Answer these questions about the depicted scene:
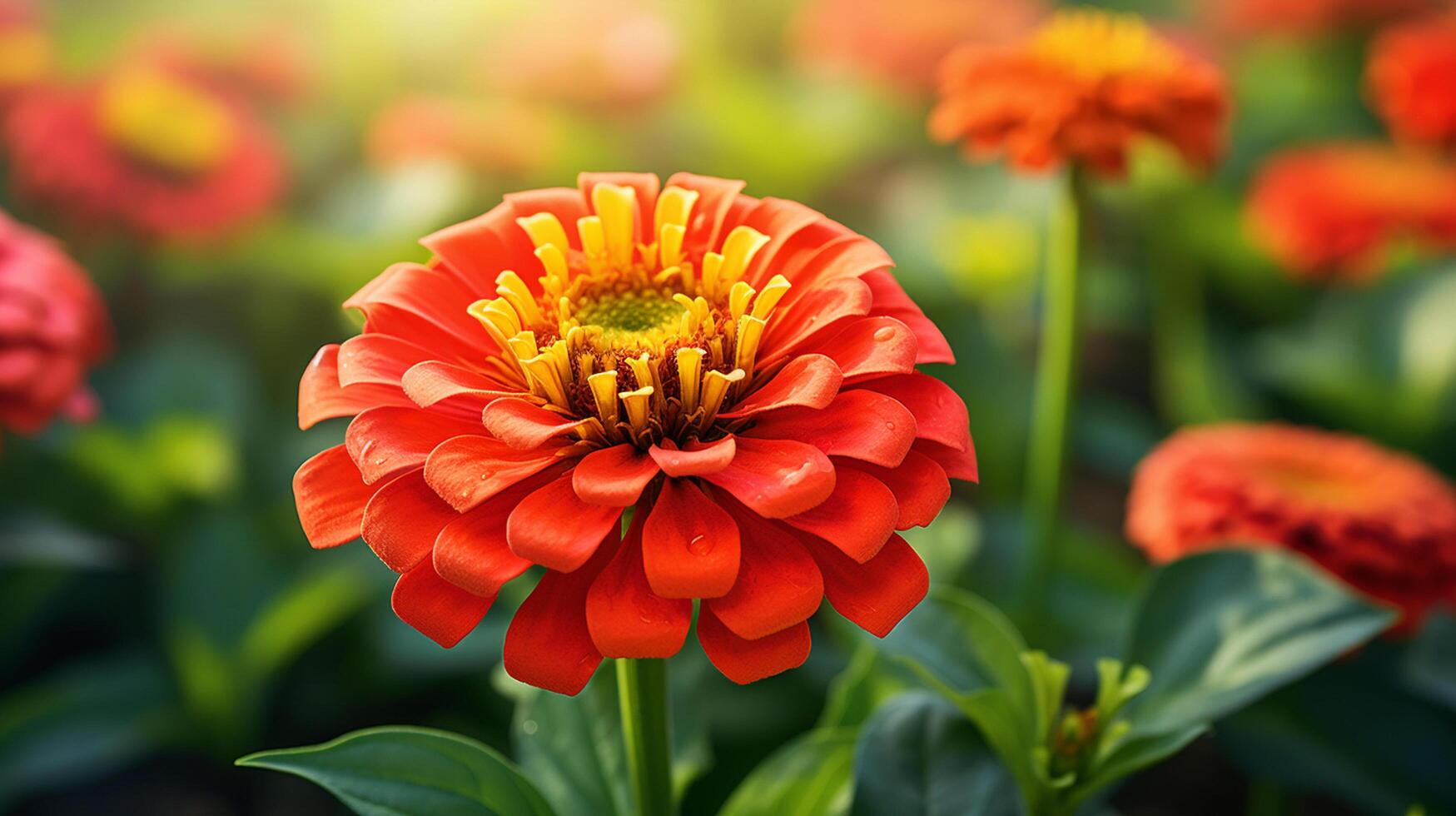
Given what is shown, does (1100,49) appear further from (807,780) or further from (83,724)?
(83,724)

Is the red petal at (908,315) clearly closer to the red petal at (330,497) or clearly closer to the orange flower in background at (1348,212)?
the red petal at (330,497)

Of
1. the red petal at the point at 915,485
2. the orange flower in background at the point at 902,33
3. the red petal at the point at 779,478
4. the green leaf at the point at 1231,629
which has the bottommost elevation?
the green leaf at the point at 1231,629

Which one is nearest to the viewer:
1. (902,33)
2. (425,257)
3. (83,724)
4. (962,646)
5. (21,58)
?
(962,646)

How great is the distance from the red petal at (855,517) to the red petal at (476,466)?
0.11 meters

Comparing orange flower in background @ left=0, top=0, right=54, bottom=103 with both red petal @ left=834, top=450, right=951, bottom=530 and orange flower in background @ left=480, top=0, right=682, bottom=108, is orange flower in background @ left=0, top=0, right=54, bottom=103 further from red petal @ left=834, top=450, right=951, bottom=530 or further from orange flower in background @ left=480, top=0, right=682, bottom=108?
red petal @ left=834, top=450, right=951, bottom=530

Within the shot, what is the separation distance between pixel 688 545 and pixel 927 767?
26 centimetres

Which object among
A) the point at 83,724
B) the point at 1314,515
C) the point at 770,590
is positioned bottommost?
the point at 83,724

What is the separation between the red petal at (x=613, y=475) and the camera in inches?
17.5

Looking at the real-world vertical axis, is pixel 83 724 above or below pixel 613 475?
below

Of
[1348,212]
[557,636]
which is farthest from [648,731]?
[1348,212]

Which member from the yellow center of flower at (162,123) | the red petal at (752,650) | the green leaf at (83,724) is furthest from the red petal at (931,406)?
the yellow center of flower at (162,123)

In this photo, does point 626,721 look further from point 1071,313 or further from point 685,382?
point 1071,313

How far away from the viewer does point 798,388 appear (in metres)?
0.49

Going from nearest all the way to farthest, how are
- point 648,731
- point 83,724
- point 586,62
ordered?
point 648,731
point 83,724
point 586,62
